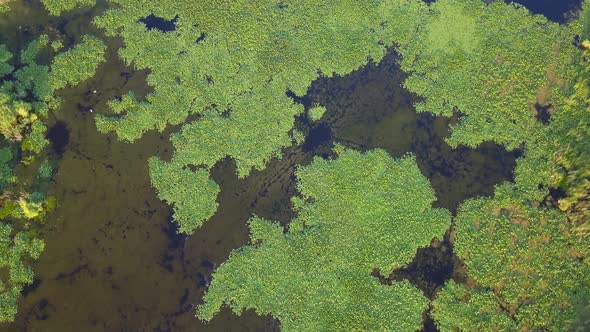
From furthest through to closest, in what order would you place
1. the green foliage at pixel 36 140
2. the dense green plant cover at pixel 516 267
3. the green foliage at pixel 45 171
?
the green foliage at pixel 36 140 < the green foliage at pixel 45 171 < the dense green plant cover at pixel 516 267

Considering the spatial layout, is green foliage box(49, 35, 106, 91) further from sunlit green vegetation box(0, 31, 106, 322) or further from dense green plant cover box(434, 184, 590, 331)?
dense green plant cover box(434, 184, 590, 331)

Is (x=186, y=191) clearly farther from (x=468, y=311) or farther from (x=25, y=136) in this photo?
(x=468, y=311)

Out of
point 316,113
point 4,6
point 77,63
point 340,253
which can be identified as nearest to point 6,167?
point 77,63

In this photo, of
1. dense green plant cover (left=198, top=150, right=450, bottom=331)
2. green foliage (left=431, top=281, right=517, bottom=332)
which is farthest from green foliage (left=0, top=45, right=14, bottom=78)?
green foliage (left=431, top=281, right=517, bottom=332)

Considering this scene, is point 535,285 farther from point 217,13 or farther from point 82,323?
point 217,13

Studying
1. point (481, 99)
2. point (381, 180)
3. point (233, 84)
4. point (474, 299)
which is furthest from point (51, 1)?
point (474, 299)

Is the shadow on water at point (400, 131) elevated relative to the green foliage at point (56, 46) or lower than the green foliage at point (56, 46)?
elevated

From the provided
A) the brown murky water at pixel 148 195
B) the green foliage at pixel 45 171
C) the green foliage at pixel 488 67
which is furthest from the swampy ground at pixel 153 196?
the green foliage at pixel 488 67

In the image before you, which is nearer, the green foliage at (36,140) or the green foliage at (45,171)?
the green foliage at (45,171)

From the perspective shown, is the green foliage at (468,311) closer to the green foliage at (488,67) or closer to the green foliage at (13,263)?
the green foliage at (488,67)
